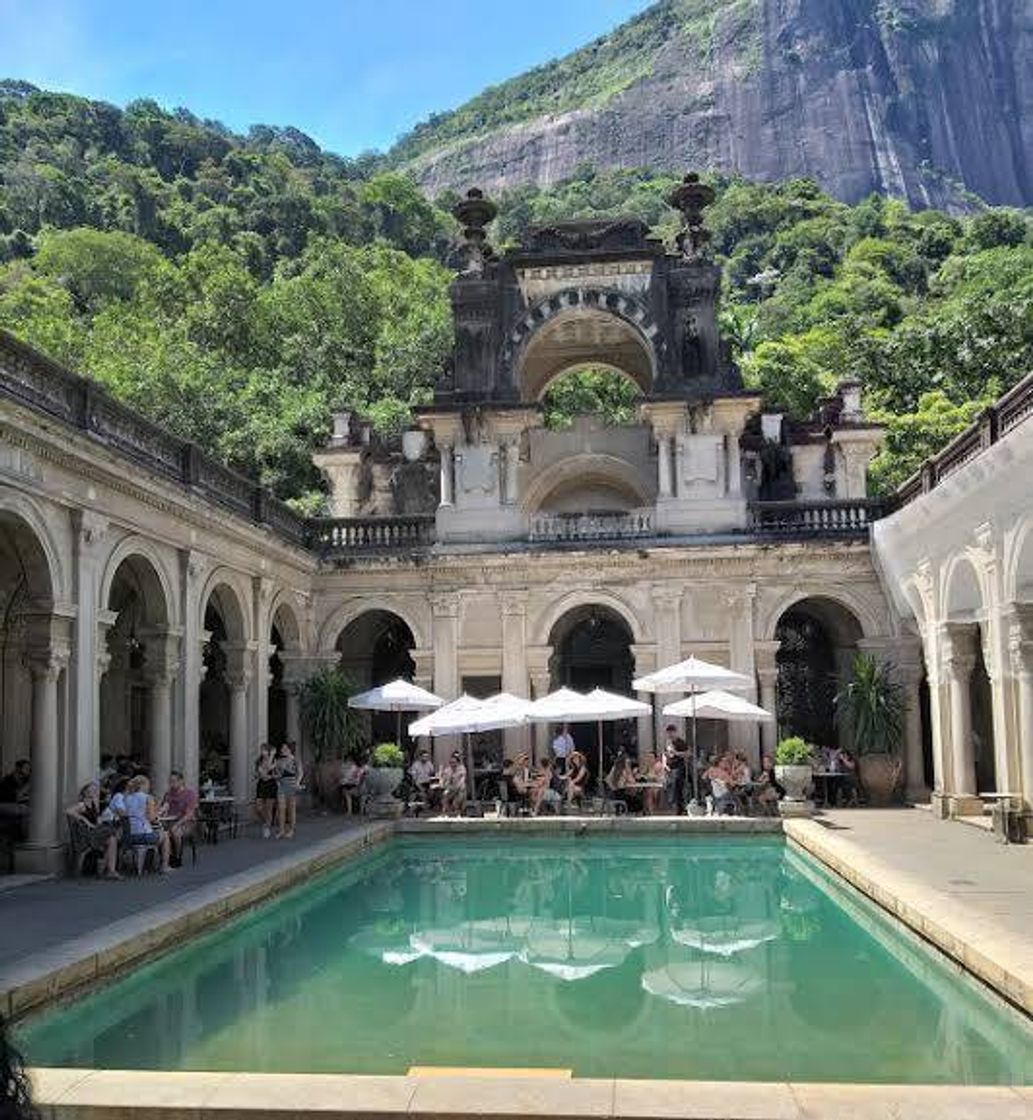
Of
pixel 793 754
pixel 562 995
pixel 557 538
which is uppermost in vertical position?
pixel 557 538

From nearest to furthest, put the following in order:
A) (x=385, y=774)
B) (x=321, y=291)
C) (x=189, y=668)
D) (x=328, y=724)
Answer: (x=189, y=668), (x=385, y=774), (x=328, y=724), (x=321, y=291)

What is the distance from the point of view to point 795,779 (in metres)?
19.9

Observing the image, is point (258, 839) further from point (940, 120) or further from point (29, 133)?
point (940, 120)

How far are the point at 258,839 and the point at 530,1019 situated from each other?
1025cm

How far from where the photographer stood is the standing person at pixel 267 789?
18253mm

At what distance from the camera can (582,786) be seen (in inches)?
914

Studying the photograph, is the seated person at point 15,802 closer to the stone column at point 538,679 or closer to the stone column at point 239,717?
the stone column at point 239,717

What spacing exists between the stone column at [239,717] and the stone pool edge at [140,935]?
5564mm

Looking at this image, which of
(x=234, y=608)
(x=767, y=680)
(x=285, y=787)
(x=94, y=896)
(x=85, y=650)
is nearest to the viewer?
(x=94, y=896)

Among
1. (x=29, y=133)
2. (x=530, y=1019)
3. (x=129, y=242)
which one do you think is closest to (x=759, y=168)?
(x=29, y=133)

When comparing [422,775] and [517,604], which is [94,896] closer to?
[422,775]

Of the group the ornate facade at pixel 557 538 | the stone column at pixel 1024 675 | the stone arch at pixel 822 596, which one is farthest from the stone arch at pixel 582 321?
the stone column at pixel 1024 675

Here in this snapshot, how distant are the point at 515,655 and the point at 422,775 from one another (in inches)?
123

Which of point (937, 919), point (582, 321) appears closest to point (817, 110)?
point (582, 321)
